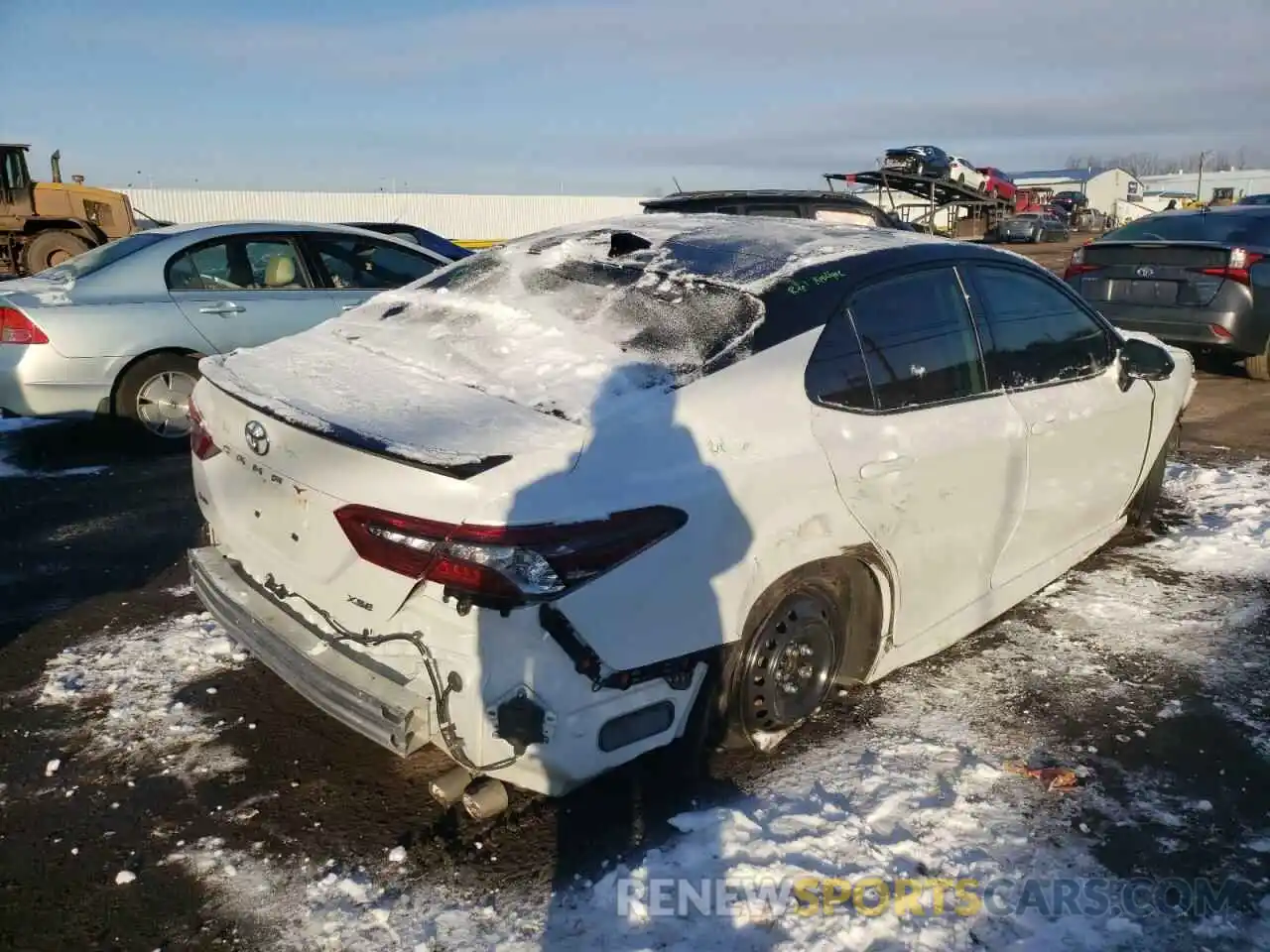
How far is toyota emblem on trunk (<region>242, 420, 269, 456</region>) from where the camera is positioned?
2.62 metres

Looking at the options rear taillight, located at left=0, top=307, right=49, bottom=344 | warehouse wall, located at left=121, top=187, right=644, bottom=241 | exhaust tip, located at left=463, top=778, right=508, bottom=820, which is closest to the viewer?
exhaust tip, located at left=463, top=778, right=508, bottom=820

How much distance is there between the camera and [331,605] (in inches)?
98.9

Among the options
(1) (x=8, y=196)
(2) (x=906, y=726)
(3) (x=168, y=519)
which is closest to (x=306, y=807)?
(2) (x=906, y=726)

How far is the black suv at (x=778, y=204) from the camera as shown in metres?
8.90

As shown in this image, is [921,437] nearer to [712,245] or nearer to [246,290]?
[712,245]

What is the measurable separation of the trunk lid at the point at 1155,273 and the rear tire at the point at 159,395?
7498 millimetres

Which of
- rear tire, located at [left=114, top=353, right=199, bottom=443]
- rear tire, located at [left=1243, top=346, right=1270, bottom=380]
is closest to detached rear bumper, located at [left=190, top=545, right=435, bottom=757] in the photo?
rear tire, located at [left=114, top=353, right=199, bottom=443]

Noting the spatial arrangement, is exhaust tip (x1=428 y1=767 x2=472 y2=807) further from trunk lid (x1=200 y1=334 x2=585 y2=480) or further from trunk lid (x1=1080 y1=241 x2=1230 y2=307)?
trunk lid (x1=1080 y1=241 x2=1230 y2=307)

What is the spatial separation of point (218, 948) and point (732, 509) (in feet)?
5.30

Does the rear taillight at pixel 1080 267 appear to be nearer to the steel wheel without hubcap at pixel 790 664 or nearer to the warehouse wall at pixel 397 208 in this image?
the steel wheel without hubcap at pixel 790 664

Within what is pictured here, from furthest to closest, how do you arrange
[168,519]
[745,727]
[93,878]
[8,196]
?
[8,196] < [168,519] < [745,727] < [93,878]

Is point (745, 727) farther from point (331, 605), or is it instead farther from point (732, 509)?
point (331, 605)

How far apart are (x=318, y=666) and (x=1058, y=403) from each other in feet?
9.26

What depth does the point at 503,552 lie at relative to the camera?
2.17 metres
